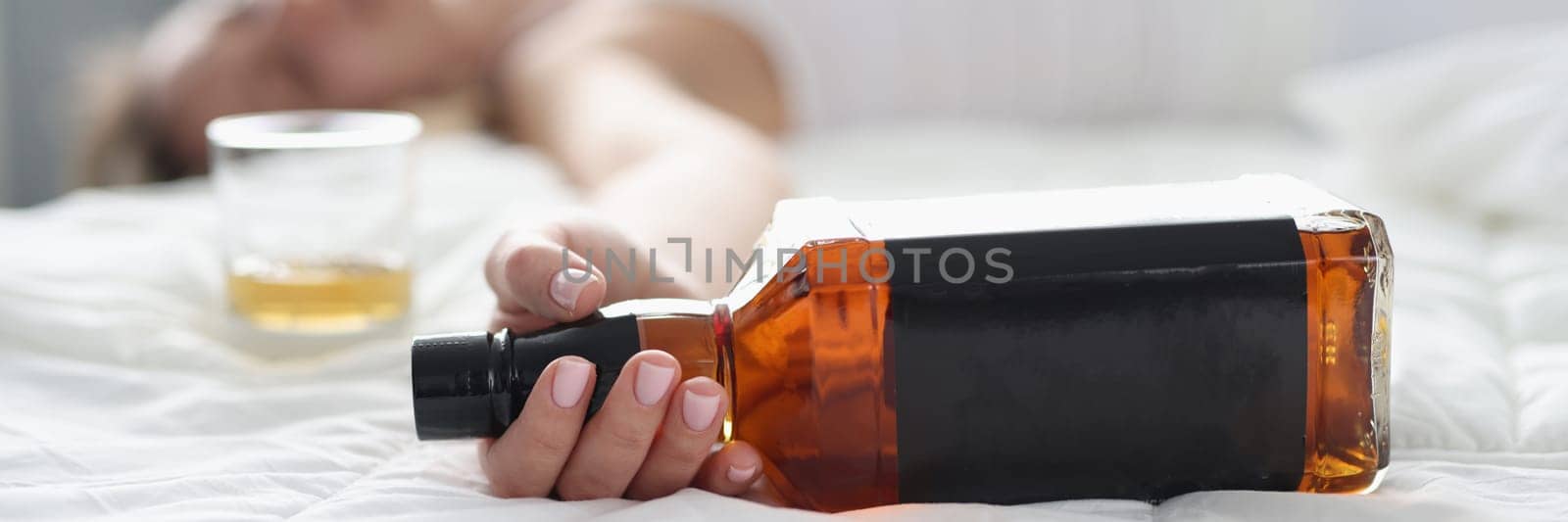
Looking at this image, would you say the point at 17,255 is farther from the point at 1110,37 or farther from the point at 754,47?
the point at 1110,37

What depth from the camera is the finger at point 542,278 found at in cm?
50

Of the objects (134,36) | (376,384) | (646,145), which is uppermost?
(134,36)

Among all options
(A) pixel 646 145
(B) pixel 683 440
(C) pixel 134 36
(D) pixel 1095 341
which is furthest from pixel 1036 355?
(C) pixel 134 36

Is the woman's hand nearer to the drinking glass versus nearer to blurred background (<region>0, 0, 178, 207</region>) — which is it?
the drinking glass

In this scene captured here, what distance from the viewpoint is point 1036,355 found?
1.49ft

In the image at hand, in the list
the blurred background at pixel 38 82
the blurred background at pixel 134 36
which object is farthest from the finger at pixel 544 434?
the blurred background at pixel 38 82

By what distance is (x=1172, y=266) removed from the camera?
0.45 metres

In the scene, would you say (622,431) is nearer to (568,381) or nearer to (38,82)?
(568,381)

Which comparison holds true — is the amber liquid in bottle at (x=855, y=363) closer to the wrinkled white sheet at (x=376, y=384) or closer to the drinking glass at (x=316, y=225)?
the wrinkled white sheet at (x=376, y=384)

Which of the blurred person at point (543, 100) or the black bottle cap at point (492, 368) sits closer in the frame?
the black bottle cap at point (492, 368)

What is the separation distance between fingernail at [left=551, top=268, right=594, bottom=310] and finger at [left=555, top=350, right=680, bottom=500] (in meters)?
0.04

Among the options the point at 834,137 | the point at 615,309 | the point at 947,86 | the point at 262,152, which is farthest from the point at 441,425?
the point at 947,86

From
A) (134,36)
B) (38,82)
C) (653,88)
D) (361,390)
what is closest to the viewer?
(361,390)

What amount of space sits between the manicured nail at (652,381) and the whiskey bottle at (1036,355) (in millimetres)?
18
